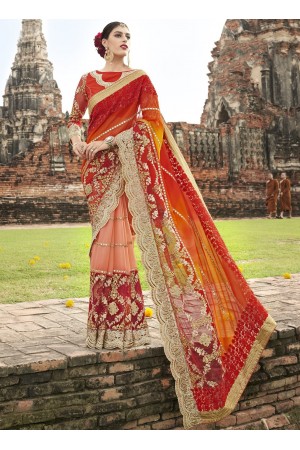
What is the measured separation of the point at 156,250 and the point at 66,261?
381cm

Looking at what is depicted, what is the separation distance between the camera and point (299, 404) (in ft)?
10.0

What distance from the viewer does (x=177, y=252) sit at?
2.55m

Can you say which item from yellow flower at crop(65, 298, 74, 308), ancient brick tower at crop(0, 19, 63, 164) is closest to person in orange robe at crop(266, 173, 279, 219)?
yellow flower at crop(65, 298, 74, 308)

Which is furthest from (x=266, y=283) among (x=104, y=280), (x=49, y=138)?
(x=49, y=138)

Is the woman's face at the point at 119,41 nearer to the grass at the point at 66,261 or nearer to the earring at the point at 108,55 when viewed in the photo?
the earring at the point at 108,55

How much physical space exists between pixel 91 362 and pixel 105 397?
6.9 inches

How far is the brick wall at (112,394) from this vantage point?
232 cm

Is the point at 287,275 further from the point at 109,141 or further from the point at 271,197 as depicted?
the point at 271,197

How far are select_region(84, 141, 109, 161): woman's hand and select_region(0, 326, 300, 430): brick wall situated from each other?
0.94m

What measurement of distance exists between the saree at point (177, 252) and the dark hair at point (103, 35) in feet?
0.66

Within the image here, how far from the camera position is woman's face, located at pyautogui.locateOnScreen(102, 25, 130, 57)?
8.95ft

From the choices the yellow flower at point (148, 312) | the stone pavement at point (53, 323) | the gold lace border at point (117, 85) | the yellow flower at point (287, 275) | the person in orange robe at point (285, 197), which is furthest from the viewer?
the person in orange robe at point (285, 197)

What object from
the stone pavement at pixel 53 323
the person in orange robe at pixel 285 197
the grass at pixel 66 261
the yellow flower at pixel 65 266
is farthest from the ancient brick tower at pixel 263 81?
the stone pavement at pixel 53 323

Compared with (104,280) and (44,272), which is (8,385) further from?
(44,272)
